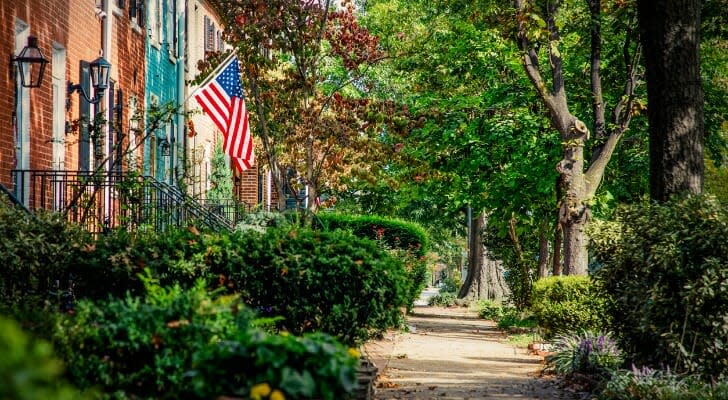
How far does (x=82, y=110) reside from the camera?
18.3 m

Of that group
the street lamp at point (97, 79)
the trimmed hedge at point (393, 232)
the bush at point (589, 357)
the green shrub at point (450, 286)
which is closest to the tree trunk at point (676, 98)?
the bush at point (589, 357)

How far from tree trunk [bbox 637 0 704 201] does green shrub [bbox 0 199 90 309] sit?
6.48 m

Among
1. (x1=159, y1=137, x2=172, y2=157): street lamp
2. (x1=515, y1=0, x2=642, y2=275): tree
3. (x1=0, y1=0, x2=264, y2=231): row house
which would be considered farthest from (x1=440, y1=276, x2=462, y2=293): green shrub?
(x1=0, y1=0, x2=264, y2=231): row house

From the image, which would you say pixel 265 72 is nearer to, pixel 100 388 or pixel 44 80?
pixel 44 80

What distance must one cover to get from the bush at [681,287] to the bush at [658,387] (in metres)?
0.27

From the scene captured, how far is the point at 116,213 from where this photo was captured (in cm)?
1864

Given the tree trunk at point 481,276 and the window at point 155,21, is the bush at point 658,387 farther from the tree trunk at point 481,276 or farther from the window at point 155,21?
the tree trunk at point 481,276

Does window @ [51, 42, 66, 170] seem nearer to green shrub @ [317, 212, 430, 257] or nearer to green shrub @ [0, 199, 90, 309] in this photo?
green shrub @ [0, 199, 90, 309]

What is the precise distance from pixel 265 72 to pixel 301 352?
15879mm

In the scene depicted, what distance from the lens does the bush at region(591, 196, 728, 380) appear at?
35.2 ft

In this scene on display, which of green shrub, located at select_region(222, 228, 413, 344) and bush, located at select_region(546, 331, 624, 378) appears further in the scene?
bush, located at select_region(546, 331, 624, 378)

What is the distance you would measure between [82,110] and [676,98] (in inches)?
386

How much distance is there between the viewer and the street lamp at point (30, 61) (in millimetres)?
14555

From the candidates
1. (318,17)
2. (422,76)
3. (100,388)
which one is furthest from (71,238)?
(422,76)
